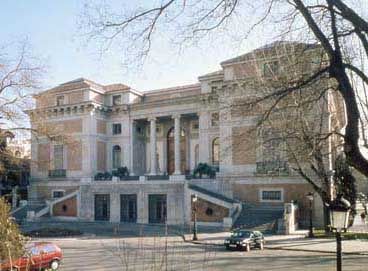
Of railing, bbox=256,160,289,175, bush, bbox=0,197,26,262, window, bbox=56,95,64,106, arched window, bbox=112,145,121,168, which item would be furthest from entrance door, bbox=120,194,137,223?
bush, bbox=0,197,26,262

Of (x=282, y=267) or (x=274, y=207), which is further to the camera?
(x=274, y=207)

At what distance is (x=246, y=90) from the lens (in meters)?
32.4

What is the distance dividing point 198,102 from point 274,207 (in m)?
14.3

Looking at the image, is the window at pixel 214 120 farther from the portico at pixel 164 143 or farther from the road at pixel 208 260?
the road at pixel 208 260

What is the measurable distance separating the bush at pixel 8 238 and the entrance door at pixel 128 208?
34.5 m

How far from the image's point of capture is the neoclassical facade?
39.0m

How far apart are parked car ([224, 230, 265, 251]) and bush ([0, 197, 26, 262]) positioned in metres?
17.3

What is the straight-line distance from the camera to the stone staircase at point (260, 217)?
3397 centimetres

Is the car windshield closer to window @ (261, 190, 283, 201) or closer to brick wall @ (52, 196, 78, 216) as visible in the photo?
window @ (261, 190, 283, 201)

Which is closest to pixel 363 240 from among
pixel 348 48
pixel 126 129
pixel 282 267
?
pixel 282 267

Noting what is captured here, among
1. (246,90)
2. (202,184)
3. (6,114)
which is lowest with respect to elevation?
(202,184)

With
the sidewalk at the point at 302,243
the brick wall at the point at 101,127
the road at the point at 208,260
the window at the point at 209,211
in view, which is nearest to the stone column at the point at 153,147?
the brick wall at the point at 101,127

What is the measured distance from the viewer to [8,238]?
8953mm

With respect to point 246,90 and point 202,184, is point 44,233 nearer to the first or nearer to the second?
point 202,184
